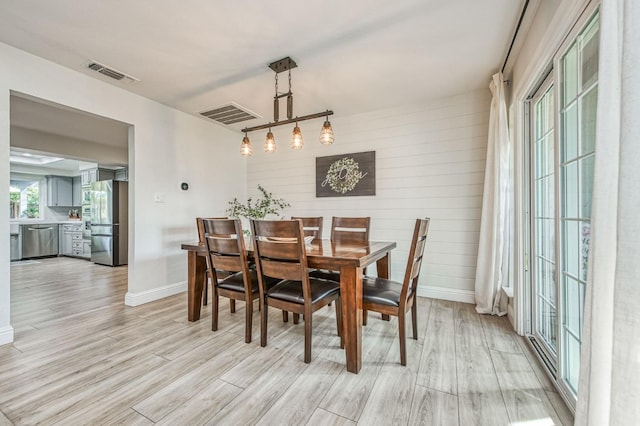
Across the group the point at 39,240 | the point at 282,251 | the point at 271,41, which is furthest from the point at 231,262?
the point at 39,240

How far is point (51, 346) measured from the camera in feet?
7.11

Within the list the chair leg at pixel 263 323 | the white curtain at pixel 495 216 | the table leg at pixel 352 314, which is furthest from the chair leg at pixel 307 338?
the white curtain at pixel 495 216

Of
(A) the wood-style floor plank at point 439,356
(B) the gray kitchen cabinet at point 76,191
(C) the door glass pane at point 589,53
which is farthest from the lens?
(B) the gray kitchen cabinet at point 76,191

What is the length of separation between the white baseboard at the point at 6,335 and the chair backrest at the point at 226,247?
1.65m

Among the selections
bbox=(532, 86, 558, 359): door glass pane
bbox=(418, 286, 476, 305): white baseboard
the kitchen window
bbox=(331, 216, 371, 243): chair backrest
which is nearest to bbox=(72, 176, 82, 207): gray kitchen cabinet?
the kitchen window

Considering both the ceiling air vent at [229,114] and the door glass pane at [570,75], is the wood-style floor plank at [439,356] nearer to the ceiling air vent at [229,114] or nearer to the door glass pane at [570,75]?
the door glass pane at [570,75]

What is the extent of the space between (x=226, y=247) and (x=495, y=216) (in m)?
2.53

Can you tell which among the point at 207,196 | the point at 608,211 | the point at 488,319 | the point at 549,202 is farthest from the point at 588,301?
the point at 207,196

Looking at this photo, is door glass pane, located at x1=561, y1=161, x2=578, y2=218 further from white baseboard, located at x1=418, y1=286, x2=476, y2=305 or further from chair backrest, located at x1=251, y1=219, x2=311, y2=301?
white baseboard, located at x1=418, y1=286, x2=476, y2=305

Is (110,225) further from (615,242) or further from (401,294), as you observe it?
(615,242)

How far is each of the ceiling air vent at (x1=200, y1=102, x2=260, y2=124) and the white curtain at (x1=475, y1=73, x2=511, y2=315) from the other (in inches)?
114

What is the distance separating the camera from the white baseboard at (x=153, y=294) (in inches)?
124

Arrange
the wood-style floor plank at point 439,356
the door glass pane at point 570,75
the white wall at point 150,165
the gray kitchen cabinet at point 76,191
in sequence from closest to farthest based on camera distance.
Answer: the door glass pane at point 570,75
the wood-style floor plank at point 439,356
the white wall at point 150,165
the gray kitchen cabinet at point 76,191

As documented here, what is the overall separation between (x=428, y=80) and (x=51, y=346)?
420 centimetres
